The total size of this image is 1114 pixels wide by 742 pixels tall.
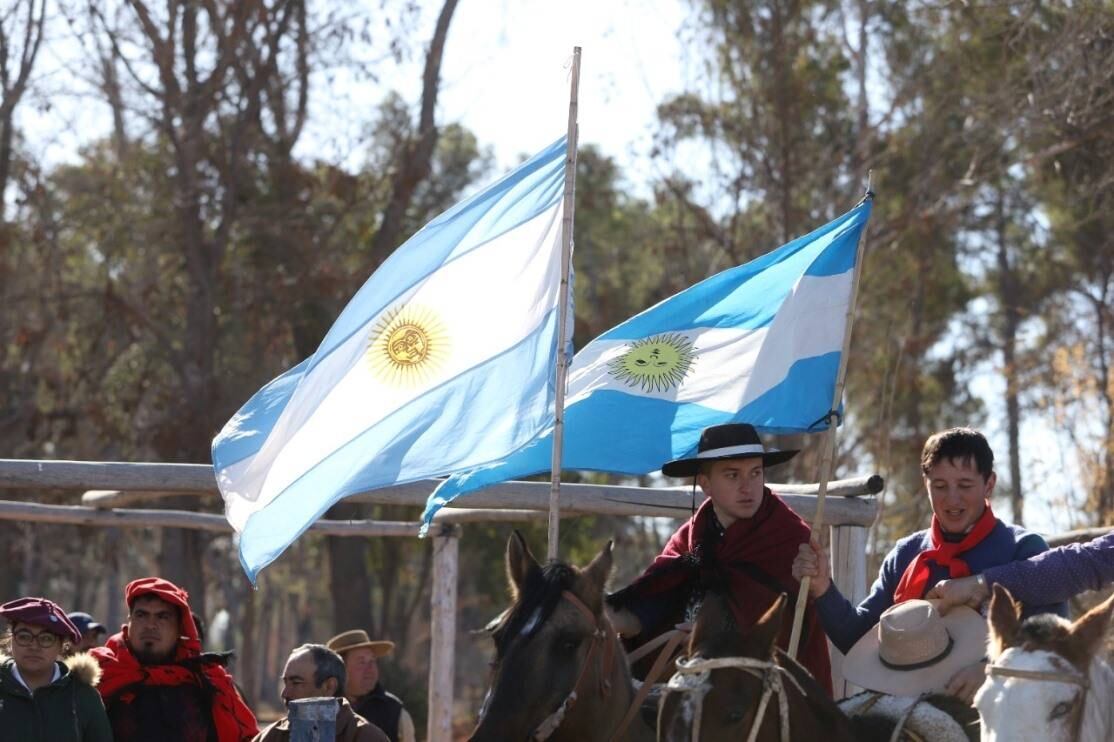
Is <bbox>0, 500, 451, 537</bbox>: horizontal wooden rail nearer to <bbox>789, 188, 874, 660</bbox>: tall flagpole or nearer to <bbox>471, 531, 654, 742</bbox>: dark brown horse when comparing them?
<bbox>789, 188, 874, 660</bbox>: tall flagpole

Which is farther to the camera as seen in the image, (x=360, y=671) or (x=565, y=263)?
(x=360, y=671)

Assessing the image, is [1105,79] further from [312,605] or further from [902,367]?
[312,605]

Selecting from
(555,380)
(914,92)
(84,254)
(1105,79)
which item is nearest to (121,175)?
(84,254)

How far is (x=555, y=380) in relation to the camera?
258 inches

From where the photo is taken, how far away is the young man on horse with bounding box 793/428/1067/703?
20.0ft

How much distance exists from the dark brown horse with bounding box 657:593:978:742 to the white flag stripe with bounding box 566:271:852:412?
1.96 meters

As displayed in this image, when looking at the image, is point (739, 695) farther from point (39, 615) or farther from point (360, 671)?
point (360, 671)

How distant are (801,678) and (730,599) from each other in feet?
3.57

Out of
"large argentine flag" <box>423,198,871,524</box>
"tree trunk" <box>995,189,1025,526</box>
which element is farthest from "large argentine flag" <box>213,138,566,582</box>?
"tree trunk" <box>995,189,1025,526</box>

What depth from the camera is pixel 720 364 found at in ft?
24.2

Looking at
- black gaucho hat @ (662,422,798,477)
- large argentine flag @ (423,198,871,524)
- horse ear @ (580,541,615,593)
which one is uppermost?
large argentine flag @ (423,198,871,524)

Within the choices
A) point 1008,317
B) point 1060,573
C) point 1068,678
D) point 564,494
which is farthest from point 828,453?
point 1008,317

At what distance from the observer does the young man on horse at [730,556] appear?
6.54m

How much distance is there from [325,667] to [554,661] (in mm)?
2086
